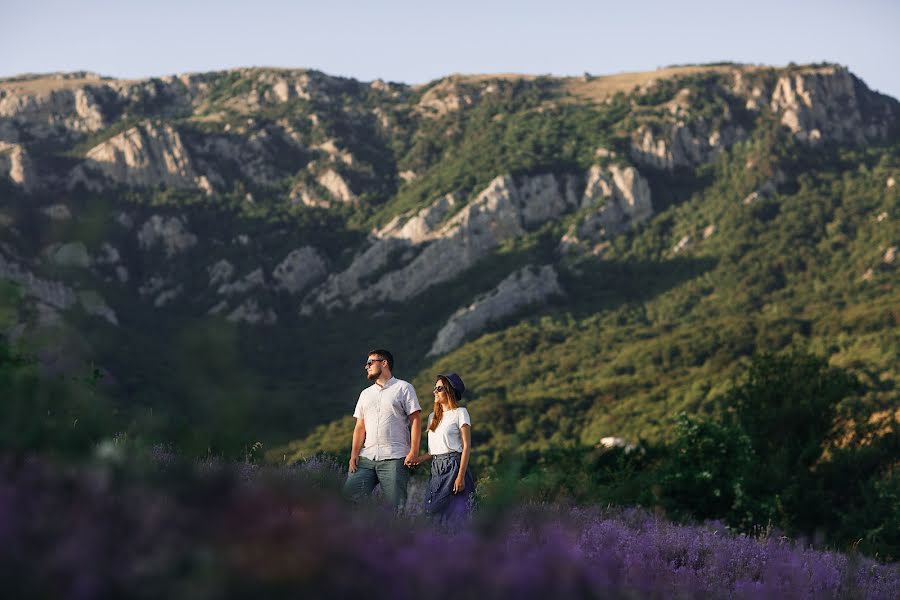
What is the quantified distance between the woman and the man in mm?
247

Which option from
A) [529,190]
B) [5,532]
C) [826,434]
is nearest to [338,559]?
[5,532]

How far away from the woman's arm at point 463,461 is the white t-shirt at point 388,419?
58 cm

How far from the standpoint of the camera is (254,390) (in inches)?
120

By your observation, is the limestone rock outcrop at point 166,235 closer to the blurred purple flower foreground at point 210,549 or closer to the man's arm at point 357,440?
the man's arm at point 357,440

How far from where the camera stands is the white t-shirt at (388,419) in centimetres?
880

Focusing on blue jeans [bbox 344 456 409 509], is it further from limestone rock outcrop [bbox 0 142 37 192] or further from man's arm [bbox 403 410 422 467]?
limestone rock outcrop [bbox 0 142 37 192]

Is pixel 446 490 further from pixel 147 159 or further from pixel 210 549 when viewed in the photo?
pixel 147 159

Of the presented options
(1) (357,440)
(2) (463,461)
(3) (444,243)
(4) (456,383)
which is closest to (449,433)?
(2) (463,461)

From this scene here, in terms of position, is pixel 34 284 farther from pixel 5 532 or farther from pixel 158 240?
pixel 158 240

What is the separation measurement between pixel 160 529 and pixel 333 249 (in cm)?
17202

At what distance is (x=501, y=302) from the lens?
464 ft

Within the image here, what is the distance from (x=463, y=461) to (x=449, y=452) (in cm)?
42

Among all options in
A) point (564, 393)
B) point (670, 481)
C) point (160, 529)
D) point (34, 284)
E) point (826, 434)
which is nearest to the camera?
point (160, 529)

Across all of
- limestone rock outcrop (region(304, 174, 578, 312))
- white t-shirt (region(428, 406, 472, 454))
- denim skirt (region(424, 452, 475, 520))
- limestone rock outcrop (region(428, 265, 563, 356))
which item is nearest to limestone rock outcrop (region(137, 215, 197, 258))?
limestone rock outcrop (region(304, 174, 578, 312))
